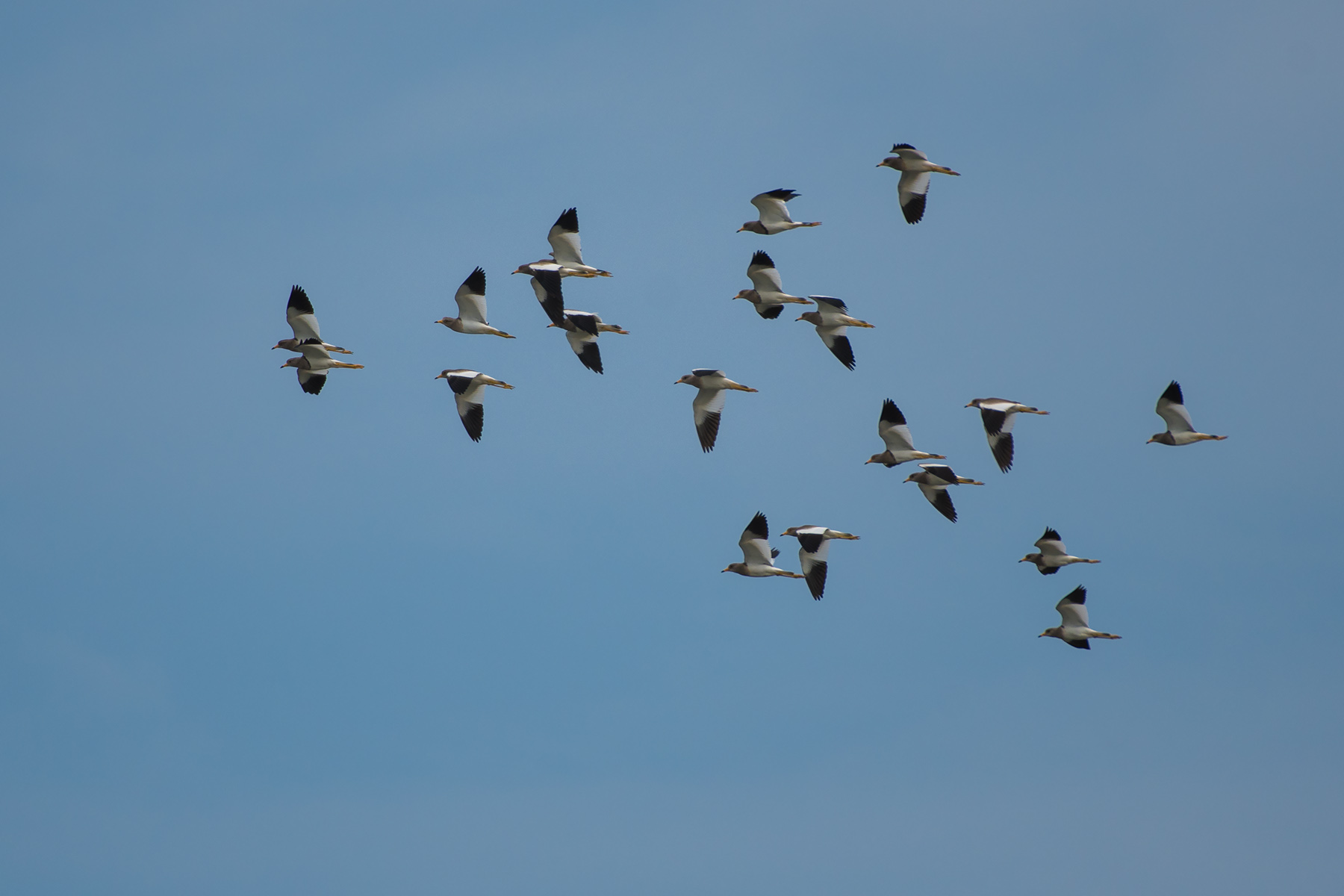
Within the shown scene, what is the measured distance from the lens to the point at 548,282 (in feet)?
104

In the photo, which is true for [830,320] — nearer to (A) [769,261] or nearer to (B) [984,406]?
(A) [769,261]

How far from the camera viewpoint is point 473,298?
108ft

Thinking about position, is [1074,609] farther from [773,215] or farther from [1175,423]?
[773,215]

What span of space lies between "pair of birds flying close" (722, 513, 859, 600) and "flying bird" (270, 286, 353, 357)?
9.29 m

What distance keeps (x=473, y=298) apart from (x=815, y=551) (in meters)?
9.05

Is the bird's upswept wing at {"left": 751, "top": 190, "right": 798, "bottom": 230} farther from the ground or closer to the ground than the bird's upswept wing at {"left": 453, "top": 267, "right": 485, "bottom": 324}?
farther from the ground

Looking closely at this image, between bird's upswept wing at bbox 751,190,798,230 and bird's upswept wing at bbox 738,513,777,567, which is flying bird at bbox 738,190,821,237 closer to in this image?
bird's upswept wing at bbox 751,190,798,230

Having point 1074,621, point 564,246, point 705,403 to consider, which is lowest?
point 1074,621

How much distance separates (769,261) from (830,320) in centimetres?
181

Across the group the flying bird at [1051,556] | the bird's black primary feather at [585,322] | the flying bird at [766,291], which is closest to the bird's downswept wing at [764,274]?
the flying bird at [766,291]

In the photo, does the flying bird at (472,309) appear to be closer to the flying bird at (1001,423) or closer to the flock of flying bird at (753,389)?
the flock of flying bird at (753,389)

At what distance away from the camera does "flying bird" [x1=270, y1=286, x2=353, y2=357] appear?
31.6 m

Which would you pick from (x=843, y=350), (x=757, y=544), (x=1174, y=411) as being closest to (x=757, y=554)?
(x=757, y=544)

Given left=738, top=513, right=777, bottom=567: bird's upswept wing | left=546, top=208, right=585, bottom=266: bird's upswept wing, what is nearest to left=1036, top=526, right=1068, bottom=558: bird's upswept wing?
left=738, top=513, right=777, bottom=567: bird's upswept wing
